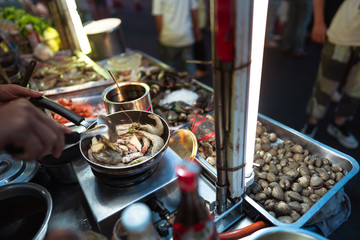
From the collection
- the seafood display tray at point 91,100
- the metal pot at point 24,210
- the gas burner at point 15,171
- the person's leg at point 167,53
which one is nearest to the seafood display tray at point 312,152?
the metal pot at point 24,210

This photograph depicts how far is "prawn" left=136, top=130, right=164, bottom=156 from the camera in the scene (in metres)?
1.20

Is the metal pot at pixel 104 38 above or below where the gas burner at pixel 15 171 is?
above

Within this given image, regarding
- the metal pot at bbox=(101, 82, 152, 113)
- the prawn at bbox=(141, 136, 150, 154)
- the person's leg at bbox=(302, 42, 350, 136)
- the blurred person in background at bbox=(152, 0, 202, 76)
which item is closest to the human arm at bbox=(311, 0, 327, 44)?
the person's leg at bbox=(302, 42, 350, 136)

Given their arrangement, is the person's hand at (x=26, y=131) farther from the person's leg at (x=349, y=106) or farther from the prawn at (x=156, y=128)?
the person's leg at (x=349, y=106)

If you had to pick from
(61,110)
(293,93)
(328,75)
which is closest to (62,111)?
(61,110)

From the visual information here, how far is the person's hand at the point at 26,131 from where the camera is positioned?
0.74 meters

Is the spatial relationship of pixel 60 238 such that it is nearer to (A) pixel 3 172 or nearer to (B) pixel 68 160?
(B) pixel 68 160

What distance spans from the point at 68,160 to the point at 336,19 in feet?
10.5

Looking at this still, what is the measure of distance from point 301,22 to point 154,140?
552 cm

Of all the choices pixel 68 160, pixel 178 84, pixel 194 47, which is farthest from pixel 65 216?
pixel 194 47

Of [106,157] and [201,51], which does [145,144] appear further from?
[201,51]

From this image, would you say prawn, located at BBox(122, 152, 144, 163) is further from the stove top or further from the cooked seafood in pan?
the stove top

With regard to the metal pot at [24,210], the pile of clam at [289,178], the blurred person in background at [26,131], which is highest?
the blurred person in background at [26,131]

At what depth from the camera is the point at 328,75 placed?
2.97 metres
